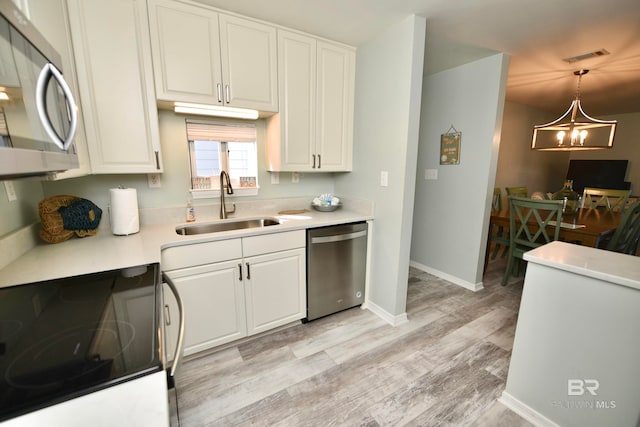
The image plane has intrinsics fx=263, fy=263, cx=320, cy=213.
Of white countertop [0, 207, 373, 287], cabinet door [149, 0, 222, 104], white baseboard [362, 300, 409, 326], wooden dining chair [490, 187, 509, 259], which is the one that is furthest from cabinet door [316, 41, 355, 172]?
wooden dining chair [490, 187, 509, 259]

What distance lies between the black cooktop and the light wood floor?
93 centimetres

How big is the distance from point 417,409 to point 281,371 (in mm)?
838

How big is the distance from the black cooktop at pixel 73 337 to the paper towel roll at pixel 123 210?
0.73m

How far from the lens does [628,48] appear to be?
2354mm

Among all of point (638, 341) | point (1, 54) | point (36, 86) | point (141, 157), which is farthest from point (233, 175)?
point (638, 341)

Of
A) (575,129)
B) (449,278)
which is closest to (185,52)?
(449,278)

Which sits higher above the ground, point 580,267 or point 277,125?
point 277,125

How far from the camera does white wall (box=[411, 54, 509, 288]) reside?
2.61 meters

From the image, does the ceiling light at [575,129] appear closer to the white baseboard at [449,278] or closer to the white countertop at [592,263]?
the white baseboard at [449,278]

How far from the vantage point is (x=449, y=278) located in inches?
122

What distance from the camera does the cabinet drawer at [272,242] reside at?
72.6 inches

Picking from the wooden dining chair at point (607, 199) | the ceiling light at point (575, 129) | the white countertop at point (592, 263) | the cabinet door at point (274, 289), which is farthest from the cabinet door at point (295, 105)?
the wooden dining chair at point (607, 199)

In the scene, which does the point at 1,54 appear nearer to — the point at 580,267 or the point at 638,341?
the point at 580,267

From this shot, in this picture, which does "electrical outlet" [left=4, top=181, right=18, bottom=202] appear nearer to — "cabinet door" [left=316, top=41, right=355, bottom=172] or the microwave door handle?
the microwave door handle
